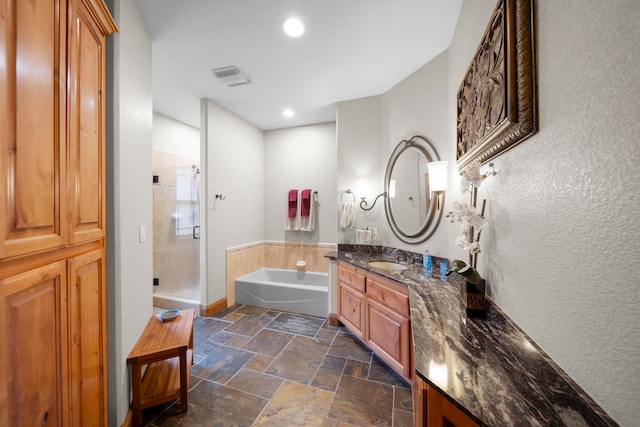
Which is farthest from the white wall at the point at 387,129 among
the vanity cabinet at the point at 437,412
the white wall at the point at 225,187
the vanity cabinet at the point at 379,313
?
the white wall at the point at 225,187

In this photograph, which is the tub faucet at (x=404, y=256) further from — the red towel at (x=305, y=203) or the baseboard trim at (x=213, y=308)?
the baseboard trim at (x=213, y=308)

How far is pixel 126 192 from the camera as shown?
1464 mm

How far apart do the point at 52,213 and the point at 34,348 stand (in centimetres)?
48

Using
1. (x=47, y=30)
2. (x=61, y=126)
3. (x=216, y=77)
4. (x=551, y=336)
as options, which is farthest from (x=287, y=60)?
(x=551, y=336)

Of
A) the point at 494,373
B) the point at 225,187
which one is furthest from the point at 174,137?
the point at 494,373

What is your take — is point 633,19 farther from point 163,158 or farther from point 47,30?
→ point 163,158

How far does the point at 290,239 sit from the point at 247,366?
223 centimetres

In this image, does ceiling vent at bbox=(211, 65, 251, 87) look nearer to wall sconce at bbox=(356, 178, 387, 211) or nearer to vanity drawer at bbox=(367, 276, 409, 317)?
wall sconce at bbox=(356, 178, 387, 211)

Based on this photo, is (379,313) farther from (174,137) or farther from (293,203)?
(174,137)

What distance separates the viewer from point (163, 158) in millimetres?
3426

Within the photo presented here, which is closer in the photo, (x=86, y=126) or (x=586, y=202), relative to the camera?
(x=586, y=202)

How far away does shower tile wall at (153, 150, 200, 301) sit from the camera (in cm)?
338

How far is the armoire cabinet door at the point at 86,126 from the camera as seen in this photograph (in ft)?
3.29

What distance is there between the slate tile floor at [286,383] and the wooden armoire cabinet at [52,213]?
69 cm
